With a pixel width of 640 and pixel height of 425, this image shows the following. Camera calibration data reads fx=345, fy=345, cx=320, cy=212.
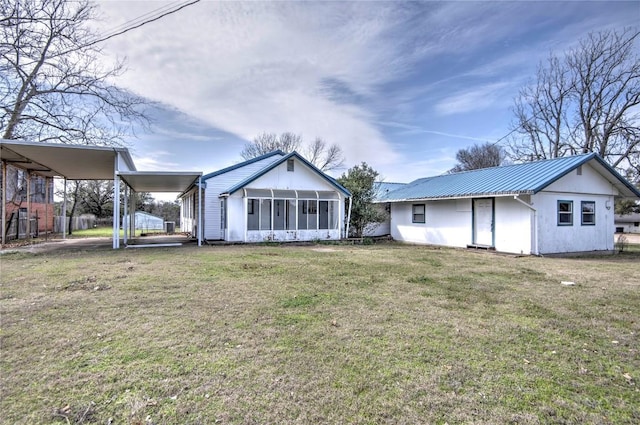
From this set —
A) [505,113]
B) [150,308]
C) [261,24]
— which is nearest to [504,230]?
[261,24]

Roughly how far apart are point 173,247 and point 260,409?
1263cm

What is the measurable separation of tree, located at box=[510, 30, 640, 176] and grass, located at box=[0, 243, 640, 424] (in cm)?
2271

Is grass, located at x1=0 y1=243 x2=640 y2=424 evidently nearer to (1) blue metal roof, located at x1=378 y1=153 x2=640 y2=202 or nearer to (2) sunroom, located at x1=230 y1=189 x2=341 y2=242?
(1) blue metal roof, located at x1=378 y1=153 x2=640 y2=202

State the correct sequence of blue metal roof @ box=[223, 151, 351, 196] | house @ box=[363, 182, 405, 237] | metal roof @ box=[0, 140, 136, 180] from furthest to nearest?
house @ box=[363, 182, 405, 237]
blue metal roof @ box=[223, 151, 351, 196]
metal roof @ box=[0, 140, 136, 180]

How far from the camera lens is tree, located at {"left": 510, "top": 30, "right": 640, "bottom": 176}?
22.4 meters

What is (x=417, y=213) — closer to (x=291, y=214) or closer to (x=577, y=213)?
(x=291, y=214)

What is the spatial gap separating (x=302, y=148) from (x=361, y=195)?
24818mm

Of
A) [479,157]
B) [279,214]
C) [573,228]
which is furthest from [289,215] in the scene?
[479,157]

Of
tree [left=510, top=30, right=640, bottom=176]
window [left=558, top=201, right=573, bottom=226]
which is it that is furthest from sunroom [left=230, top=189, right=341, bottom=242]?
tree [left=510, top=30, right=640, bottom=176]

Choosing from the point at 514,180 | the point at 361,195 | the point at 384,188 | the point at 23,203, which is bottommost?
the point at 23,203

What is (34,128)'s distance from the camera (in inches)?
641

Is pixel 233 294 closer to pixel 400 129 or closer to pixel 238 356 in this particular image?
pixel 238 356

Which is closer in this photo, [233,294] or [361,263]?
[233,294]

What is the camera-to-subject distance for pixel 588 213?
14430 mm
